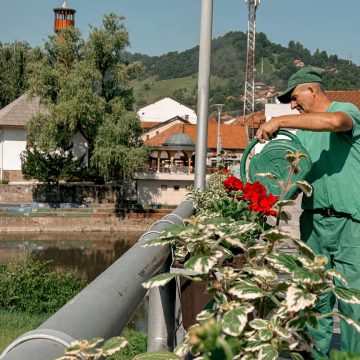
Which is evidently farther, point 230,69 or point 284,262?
point 230,69

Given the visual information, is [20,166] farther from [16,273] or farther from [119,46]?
[16,273]

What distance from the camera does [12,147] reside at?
1480 inches

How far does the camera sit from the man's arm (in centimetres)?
223

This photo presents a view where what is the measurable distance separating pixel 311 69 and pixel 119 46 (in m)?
30.9

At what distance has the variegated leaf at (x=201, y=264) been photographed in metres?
1.32

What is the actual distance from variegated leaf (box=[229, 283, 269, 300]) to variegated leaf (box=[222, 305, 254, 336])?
34 mm

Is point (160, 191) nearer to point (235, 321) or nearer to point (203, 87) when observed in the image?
point (203, 87)

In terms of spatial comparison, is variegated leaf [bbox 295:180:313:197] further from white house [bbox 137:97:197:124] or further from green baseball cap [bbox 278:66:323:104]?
white house [bbox 137:97:197:124]

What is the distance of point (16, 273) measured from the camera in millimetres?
14555

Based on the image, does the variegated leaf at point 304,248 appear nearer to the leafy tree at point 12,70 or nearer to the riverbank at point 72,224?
the riverbank at point 72,224

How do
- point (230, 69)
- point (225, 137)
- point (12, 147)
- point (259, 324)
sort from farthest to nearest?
point (230, 69) → point (225, 137) → point (12, 147) → point (259, 324)

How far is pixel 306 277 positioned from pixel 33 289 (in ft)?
42.8

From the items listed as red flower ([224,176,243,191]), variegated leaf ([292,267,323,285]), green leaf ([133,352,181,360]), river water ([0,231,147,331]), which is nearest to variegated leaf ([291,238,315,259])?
variegated leaf ([292,267,323,285])

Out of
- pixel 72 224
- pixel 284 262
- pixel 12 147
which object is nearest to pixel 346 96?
pixel 72 224
